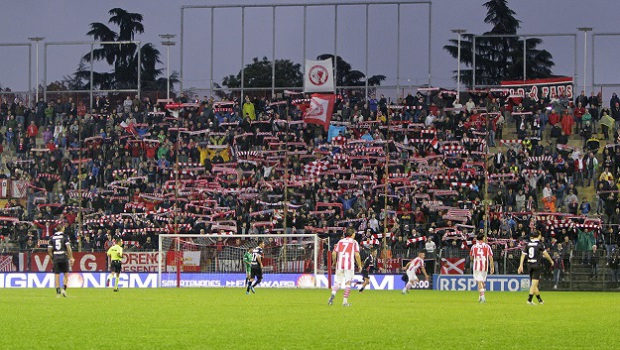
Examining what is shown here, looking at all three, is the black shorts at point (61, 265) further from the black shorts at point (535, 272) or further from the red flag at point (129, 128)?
the red flag at point (129, 128)

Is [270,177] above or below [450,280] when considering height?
above

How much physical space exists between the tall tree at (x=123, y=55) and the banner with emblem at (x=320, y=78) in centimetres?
3251

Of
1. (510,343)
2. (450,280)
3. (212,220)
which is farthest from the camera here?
(212,220)

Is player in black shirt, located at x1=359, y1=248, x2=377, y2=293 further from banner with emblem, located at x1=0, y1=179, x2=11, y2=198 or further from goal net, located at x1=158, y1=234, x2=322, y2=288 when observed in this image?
banner with emblem, located at x1=0, y1=179, x2=11, y2=198

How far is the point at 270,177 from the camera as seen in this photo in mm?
58906

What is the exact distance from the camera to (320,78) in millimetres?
65375

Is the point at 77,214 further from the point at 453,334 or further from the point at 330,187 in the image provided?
the point at 453,334

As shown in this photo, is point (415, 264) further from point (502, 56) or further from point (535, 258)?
point (502, 56)

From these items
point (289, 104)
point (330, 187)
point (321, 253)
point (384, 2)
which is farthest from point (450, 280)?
point (384, 2)

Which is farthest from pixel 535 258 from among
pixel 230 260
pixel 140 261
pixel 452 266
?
pixel 140 261

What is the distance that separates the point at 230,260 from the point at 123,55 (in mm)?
52276

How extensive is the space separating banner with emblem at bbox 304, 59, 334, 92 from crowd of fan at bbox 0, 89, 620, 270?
4.78ft

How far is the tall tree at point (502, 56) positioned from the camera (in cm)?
9038

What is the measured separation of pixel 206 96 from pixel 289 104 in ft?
17.8
